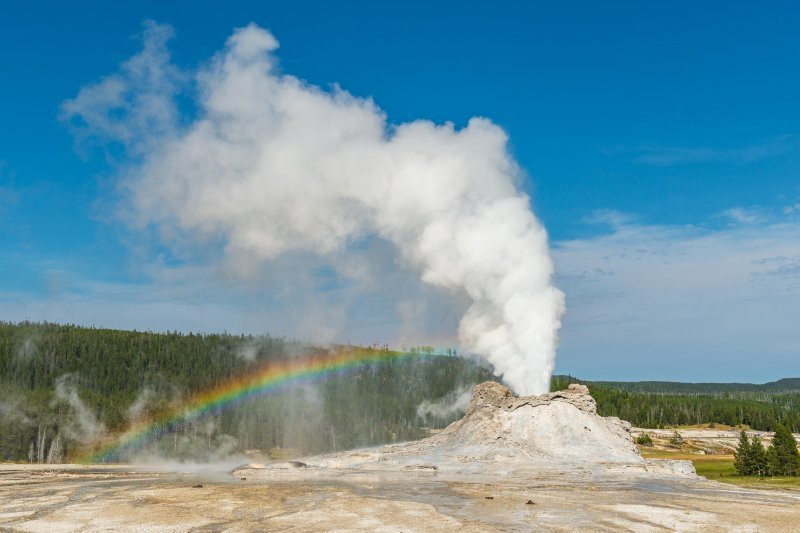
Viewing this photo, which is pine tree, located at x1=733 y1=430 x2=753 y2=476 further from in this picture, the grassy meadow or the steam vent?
the steam vent

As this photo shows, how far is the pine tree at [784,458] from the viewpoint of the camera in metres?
74.3

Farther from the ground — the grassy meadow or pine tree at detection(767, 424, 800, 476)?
pine tree at detection(767, 424, 800, 476)

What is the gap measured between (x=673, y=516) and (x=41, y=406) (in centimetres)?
13208

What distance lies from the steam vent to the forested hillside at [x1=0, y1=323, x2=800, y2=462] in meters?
74.9

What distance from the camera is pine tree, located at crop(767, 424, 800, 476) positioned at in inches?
2926

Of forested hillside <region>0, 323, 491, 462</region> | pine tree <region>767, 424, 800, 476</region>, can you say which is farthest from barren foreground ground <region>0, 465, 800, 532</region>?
forested hillside <region>0, 323, 491, 462</region>

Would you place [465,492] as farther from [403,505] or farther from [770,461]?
[770,461]

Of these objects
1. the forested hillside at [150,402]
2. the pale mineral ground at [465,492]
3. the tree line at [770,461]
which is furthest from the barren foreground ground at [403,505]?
the forested hillside at [150,402]

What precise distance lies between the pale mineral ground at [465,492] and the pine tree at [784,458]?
16.1 meters

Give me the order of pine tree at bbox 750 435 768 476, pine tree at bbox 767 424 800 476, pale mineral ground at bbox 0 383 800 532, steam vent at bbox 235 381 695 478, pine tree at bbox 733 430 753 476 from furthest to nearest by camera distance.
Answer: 1. pine tree at bbox 733 430 753 476
2. pine tree at bbox 750 435 768 476
3. pine tree at bbox 767 424 800 476
4. steam vent at bbox 235 381 695 478
5. pale mineral ground at bbox 0 383 800 532

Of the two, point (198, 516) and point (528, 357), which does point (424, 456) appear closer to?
point (528, 357)

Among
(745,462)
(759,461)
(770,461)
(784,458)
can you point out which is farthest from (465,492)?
(784,458)

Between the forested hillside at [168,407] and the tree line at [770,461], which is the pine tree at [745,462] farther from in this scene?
the forested hillside at [168,407]

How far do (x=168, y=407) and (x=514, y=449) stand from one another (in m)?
112
